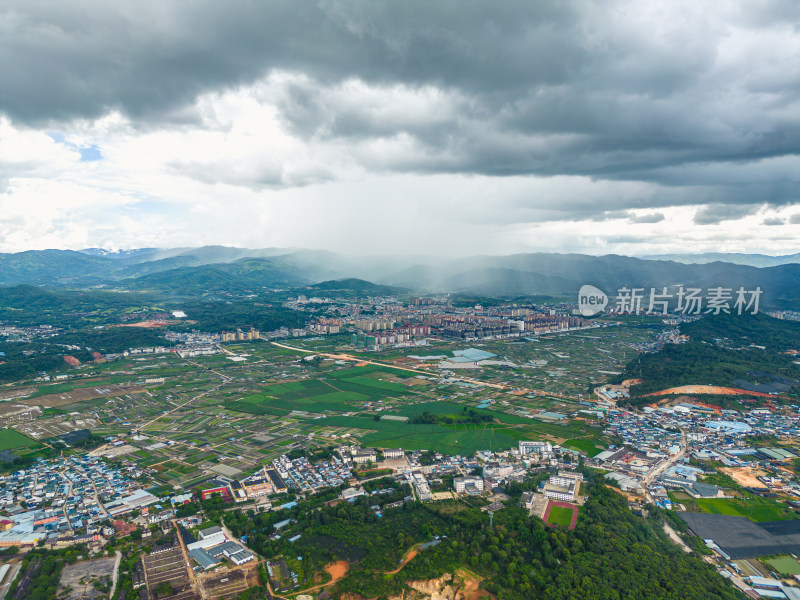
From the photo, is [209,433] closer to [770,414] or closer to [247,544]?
[247,544]

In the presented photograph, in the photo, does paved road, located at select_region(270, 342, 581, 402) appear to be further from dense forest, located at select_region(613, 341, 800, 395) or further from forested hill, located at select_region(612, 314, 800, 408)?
dense forest, located at select_region(613, 341, 800, 395)

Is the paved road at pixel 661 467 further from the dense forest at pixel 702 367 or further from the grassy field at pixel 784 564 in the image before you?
the dense forest at pixel 702 367

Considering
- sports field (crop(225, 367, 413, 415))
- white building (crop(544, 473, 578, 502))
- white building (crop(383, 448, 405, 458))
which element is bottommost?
sports field (crop(225, 367, 413, 415))

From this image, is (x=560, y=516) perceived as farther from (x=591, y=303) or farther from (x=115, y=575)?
(x=591, y=303)

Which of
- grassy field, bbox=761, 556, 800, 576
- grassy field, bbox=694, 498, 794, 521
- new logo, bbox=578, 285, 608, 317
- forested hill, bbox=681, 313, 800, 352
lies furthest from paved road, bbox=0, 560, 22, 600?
new logo, bbox=578, 285, 608, 317

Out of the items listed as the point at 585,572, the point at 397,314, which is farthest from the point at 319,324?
the point at 585,572

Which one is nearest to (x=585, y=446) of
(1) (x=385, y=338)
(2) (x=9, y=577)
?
(2) (x=9, y=577)

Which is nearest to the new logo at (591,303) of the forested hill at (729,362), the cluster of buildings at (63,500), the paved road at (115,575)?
the forested hill at (729,362)

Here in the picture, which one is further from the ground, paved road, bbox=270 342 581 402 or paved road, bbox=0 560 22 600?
paved road, bbox=0 560 22 600
